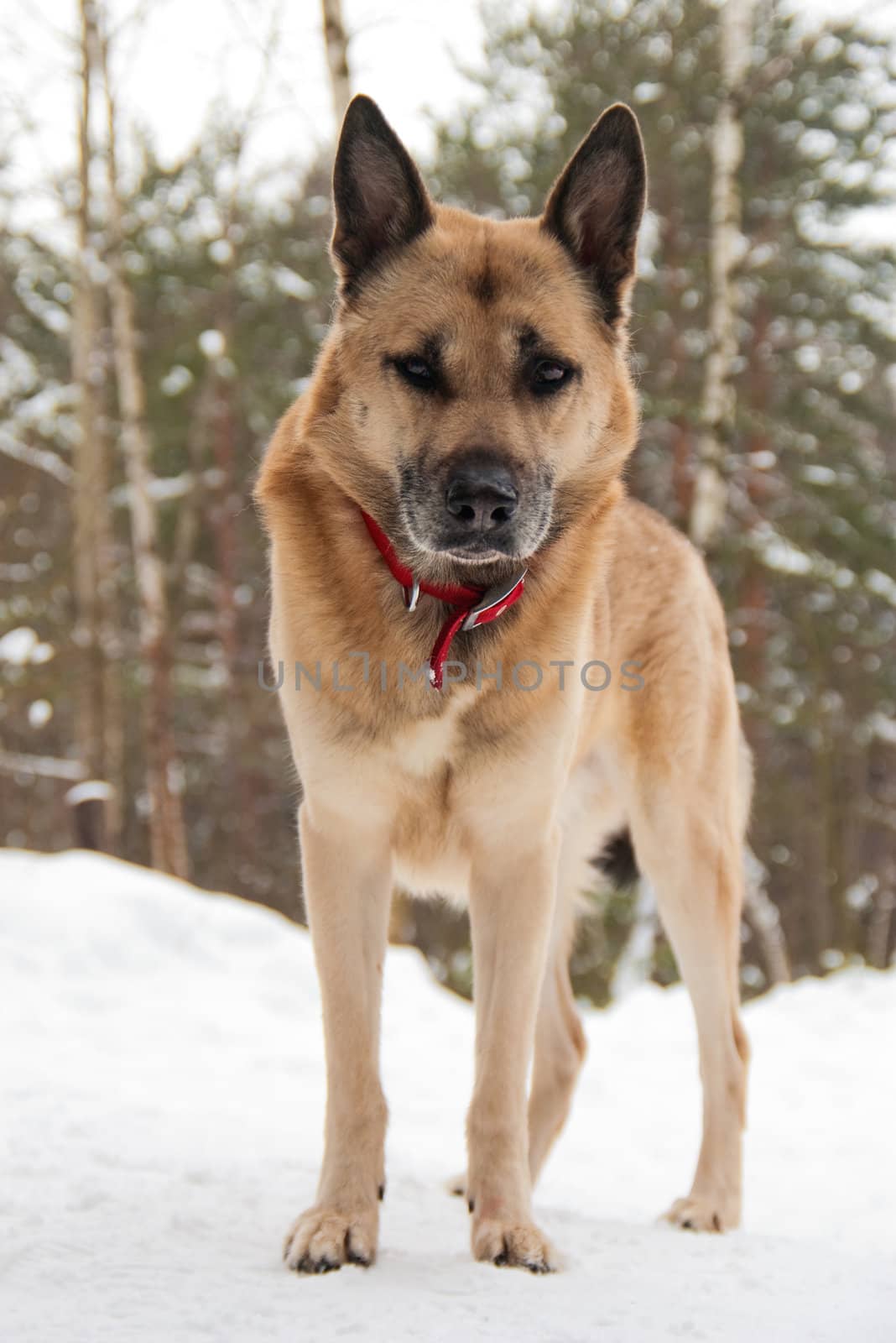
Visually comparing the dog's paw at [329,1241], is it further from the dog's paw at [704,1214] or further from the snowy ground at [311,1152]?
the dog's paw at [704,1214]

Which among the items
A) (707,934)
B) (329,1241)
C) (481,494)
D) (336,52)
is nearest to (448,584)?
(481,494)

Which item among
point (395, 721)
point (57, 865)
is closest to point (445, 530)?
point (395, 721)

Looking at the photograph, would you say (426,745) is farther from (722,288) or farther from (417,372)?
(722,288)

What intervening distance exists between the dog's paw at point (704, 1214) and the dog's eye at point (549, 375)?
7.38ft

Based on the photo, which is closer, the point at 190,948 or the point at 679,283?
the point at 190,948

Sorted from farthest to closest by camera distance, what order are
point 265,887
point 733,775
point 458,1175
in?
1. point 265,887
2. point 733,775
3. point 458,1175

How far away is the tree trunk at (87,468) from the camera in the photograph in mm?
10383

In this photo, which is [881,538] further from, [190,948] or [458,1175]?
[458,1175]

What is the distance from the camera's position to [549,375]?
265 cm

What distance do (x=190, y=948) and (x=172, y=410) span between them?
30.7ft

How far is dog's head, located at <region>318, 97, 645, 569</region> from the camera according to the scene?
8.11 feet

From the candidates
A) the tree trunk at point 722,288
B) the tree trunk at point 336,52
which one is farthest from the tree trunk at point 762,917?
the tree trunk at point 336,52

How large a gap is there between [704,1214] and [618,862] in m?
1.16

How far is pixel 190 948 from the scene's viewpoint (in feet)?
19.2
